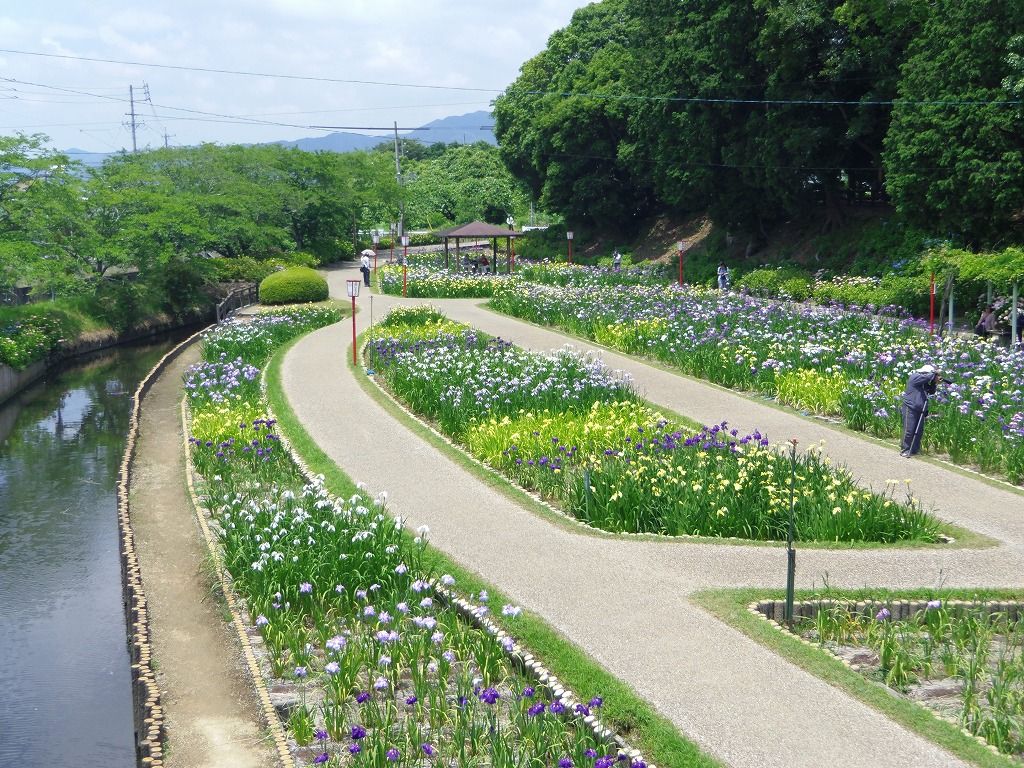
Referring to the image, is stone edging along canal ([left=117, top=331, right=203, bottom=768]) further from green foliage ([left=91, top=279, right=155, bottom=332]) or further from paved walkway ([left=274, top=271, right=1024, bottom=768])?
green foliage ([left=91, top=279, right=155, bottom=332])

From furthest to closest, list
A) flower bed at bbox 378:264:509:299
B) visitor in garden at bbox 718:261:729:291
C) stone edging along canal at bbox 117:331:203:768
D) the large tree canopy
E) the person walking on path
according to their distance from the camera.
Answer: the person walking on path, visitor in garden at bbox 718:261:729:291, flower bed at bbox 378:264:509:299, the large tree canopy, stone edging along canal at bbox 117:331:203:768

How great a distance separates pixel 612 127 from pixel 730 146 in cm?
1253

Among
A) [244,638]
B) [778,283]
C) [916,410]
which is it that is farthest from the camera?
[778,283]

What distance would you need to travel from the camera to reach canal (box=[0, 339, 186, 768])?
8.67 m

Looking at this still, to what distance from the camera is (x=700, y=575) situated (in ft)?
29.6

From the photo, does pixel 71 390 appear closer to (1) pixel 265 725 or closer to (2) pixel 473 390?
(2) pixel 473 390

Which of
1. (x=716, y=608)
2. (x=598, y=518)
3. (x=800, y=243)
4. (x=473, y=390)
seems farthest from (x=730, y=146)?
(x=716, y=608)

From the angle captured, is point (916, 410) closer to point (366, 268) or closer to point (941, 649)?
point (941, 649)

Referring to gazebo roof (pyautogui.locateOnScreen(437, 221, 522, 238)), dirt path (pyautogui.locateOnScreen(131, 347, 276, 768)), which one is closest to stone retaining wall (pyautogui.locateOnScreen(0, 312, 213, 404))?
gazebo roof (pyautogui.locateOnScreen(437, 221, 522, 238))

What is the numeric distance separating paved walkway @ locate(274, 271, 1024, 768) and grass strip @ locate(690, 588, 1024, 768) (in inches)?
4.6

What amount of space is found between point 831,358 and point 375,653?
11.1 meters

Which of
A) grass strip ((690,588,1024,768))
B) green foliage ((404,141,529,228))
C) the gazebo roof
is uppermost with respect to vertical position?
green foliage ((404,141,529,228))

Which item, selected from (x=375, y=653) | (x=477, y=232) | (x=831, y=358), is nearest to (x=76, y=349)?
(x=477, y=232)

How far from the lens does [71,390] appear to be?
24688 mm
